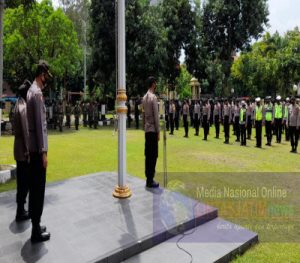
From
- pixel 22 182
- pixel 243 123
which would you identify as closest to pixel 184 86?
pixel 243 123

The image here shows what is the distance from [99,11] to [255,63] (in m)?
17.9

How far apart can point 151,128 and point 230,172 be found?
3.48 m

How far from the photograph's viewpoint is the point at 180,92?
51.9m

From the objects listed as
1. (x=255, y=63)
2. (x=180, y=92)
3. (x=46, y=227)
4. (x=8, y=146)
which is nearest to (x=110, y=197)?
(x=46, y=227)

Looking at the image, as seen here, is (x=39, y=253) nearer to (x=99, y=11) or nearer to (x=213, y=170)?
(x=213, y=170)

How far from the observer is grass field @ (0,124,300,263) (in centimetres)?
504

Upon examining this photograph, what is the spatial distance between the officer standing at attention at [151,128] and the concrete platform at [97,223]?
0.37m

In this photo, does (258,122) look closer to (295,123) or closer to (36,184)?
(295,123)

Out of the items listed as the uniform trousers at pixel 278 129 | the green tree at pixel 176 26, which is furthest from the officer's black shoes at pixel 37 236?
the green tree at pixel 176 26

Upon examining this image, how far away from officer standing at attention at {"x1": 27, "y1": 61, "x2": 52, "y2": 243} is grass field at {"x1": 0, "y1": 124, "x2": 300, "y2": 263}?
259 centimetres

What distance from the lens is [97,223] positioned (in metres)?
4.68

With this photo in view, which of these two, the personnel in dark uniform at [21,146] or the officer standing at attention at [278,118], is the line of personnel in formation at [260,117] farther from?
the personnel in dark uniform at [21,146]

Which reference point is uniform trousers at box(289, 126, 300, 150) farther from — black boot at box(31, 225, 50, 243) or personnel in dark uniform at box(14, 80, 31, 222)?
black boot at box(31, 225, 50, 243)

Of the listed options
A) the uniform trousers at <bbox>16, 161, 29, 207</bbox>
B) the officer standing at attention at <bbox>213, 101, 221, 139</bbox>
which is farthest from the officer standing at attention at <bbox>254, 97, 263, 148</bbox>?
the uniform trousers at <bbox>16, 161, 29, 207</bbox>
